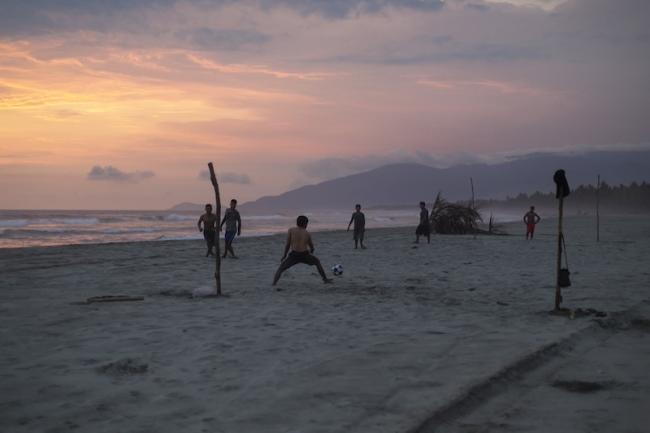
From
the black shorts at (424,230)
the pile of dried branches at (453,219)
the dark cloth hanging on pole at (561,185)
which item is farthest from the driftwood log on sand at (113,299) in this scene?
the pile of dried branches at (453,219)

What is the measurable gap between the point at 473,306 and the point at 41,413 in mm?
6349

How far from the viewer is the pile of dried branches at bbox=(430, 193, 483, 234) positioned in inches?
1123

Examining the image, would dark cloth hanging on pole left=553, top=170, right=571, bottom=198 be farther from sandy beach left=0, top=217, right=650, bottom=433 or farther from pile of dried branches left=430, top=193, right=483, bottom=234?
pile of dried branches left=430, top=193, right=483, bottom=234

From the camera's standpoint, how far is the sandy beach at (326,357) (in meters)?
4.30

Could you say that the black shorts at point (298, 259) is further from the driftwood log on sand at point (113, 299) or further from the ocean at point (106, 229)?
the ocean at point (106, 229)

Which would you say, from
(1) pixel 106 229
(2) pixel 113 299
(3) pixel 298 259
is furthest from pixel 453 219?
(1) pixel 106 229

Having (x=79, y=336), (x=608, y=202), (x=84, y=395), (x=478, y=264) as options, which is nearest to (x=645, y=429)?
(x=84, y=395)

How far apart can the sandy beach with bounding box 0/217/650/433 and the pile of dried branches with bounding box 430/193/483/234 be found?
648 inches

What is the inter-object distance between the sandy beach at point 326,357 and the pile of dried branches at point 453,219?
1645cm

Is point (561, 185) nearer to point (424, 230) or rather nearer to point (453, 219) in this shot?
point (424, 230)

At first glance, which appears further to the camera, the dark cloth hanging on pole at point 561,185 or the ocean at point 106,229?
the ocean at point 106,229

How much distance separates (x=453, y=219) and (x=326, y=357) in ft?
77.7

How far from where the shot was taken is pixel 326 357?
5.86m

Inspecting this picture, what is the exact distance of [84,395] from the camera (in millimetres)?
4754
